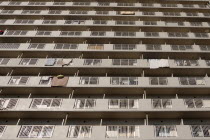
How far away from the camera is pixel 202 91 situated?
26.5 m

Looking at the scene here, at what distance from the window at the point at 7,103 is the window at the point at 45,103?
1.79 meters

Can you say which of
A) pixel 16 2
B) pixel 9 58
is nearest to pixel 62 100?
pixel 9 58

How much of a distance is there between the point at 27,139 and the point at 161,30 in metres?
23.9

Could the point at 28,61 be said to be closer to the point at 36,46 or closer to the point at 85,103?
the point at 36,46

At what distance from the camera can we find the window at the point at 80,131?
22.0 m

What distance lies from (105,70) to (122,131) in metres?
8.65

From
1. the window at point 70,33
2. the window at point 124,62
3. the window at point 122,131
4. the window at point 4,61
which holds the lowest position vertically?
the window at point 122,131

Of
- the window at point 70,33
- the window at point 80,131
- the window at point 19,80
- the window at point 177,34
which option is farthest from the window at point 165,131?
the window at point 70,33

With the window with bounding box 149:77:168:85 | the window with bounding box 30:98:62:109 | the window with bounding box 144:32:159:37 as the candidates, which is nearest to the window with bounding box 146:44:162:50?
the window with bounding box 144:32:159:37

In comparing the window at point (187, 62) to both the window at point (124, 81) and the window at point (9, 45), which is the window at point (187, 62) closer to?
the window at point (124, 81)

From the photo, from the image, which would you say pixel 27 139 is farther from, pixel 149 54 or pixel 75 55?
pixel 149 54

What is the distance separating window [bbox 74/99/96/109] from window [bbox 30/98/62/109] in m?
1.72

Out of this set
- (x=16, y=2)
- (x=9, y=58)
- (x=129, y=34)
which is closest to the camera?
(x=9, y=58)

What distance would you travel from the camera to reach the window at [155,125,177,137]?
21.8 metres
